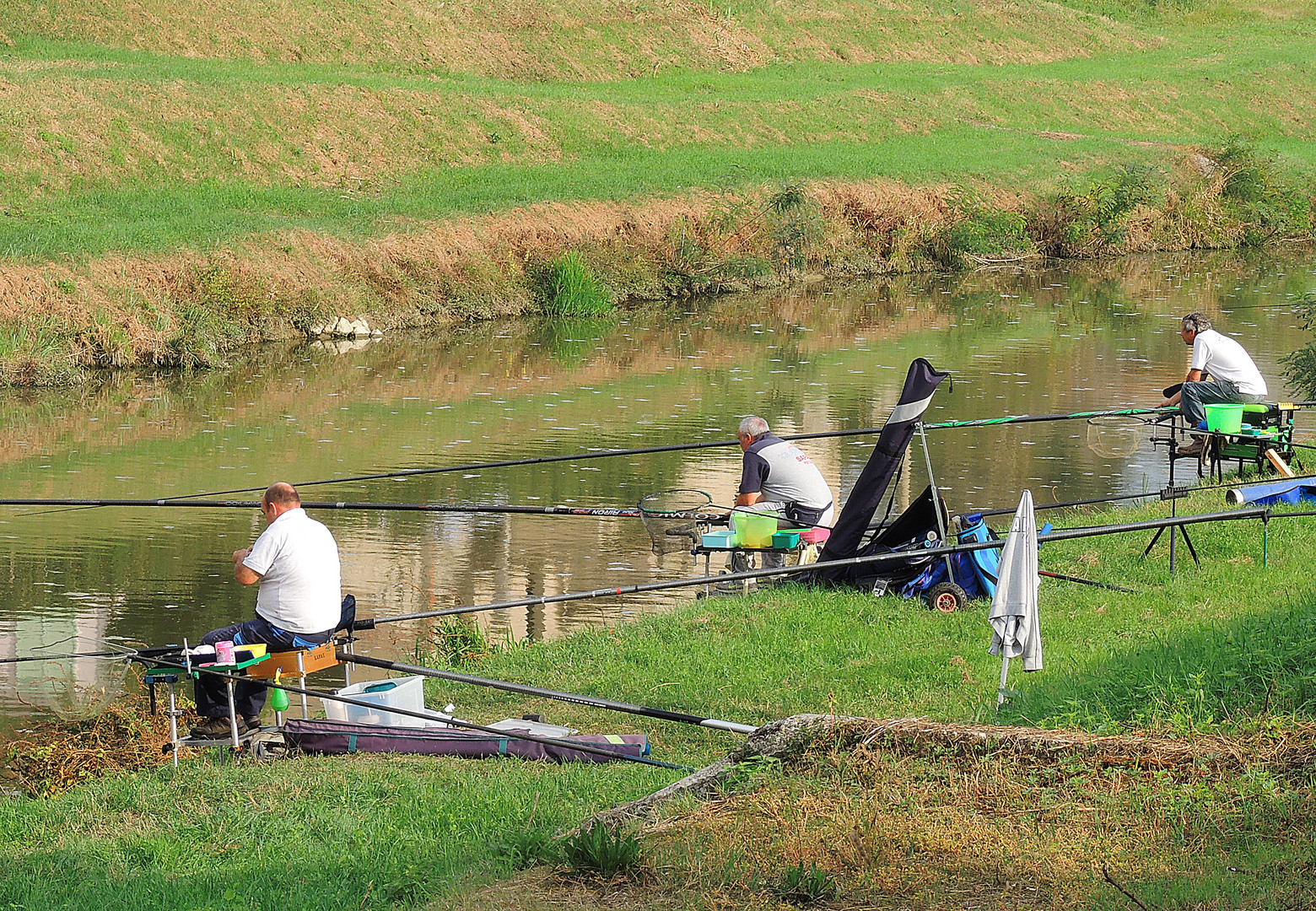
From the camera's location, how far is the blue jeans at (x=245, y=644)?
826cm

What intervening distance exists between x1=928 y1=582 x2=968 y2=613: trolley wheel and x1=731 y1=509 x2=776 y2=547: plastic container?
43.1 inches

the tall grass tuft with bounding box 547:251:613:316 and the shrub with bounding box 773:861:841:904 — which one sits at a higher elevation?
the tall grass tuft with bounding box 547:251:613:316

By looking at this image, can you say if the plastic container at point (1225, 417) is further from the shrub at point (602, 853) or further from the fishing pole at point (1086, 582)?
the shrub at point (602, 853)

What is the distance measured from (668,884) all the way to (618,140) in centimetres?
3407

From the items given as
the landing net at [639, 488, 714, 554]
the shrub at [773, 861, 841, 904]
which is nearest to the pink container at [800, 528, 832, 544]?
the landing net at [639, 488, 714, 554]

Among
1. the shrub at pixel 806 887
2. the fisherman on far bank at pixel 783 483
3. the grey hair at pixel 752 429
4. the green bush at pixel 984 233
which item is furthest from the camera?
the green bush at pixel 984 233

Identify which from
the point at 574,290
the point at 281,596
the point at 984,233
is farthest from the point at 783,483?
the point at 984,233

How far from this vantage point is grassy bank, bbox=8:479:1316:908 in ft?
16.3

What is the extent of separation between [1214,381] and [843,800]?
8537 mm

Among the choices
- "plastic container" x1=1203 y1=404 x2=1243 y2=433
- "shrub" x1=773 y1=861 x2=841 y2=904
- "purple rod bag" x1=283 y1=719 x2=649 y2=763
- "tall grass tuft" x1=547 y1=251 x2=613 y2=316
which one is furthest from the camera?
"tall grass tuft" x1=547 y1=251 x2=613 y2=316

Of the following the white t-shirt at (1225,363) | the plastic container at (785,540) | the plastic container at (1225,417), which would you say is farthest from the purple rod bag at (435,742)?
the white t-shirt at (1225,363)

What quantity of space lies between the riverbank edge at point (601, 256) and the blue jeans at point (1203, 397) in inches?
558

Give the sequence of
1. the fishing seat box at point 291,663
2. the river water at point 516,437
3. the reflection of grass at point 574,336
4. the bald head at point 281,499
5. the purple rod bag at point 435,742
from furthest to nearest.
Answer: the reflection of grass at point 574,336 < the river water at point 516,437 < the bald head at point 281,499 < the fishing seat box at point 291,663 < the purple rod bag at point 435,742

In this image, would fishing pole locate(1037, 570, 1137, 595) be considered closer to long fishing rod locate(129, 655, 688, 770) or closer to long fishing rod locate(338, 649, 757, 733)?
long fishing rod locate(338, 649, 757, 733)
